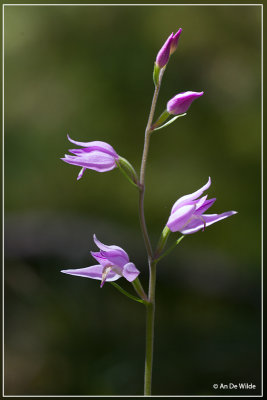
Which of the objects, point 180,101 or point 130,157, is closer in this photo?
point 180,101

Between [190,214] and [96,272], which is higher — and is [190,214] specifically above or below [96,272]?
above

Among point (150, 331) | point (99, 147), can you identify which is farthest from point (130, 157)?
point (150, 331)

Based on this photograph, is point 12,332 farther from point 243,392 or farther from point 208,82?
point 208,82

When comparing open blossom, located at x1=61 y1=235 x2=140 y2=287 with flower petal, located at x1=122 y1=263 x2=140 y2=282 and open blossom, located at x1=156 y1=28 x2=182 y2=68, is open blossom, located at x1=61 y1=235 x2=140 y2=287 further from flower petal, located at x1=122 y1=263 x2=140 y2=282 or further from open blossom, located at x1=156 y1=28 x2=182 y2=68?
open blossom, located at x1=156 y1=28 x2=182 y2=68

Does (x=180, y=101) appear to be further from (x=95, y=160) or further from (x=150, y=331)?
(x=150, y=331)

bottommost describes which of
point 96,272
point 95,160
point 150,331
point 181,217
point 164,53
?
point 150,331

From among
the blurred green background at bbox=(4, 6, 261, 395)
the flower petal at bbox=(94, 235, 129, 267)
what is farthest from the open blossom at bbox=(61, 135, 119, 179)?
the blurred green background at bbox=(4, 6, 261, 395)

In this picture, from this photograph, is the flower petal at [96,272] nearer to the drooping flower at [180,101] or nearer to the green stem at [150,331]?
the green stem at [150,331]
